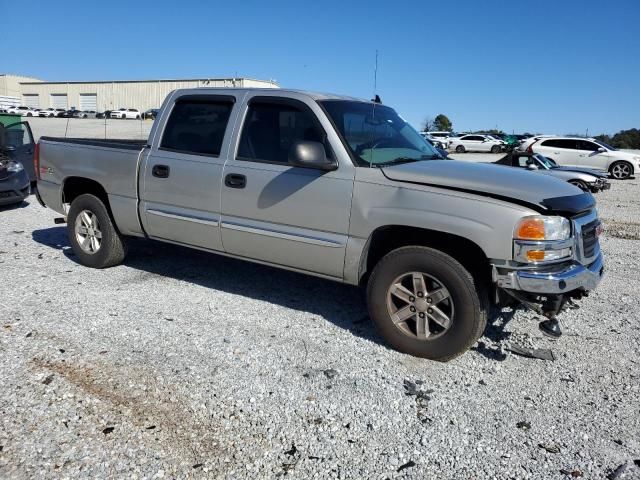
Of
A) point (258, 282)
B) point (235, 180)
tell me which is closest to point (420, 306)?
point (235, 180)

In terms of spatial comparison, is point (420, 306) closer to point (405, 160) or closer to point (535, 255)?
point (535, 255)

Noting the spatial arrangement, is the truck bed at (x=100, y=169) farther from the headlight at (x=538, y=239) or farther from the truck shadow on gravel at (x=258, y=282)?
the headlight at (x=538, y=239)

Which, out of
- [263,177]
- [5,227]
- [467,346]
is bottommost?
[5,227]

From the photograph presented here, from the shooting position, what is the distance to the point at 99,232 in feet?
18.8

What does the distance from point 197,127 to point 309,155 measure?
60.3 inches

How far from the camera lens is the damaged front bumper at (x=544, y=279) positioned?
3.37 meters

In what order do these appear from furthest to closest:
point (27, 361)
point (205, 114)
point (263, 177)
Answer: point (205, 114)
point (263, 177)
point (27, 361)

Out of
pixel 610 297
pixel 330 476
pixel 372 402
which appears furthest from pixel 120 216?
pixel 610 297

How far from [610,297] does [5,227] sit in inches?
332

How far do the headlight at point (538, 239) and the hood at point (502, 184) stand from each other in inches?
3.6

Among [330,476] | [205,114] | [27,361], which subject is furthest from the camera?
[205,114]

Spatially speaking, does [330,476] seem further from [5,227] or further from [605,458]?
[5,227]

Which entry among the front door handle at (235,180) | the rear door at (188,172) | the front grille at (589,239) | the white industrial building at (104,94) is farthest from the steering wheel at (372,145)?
the white industrial building at (104,94)

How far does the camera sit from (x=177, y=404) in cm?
314
